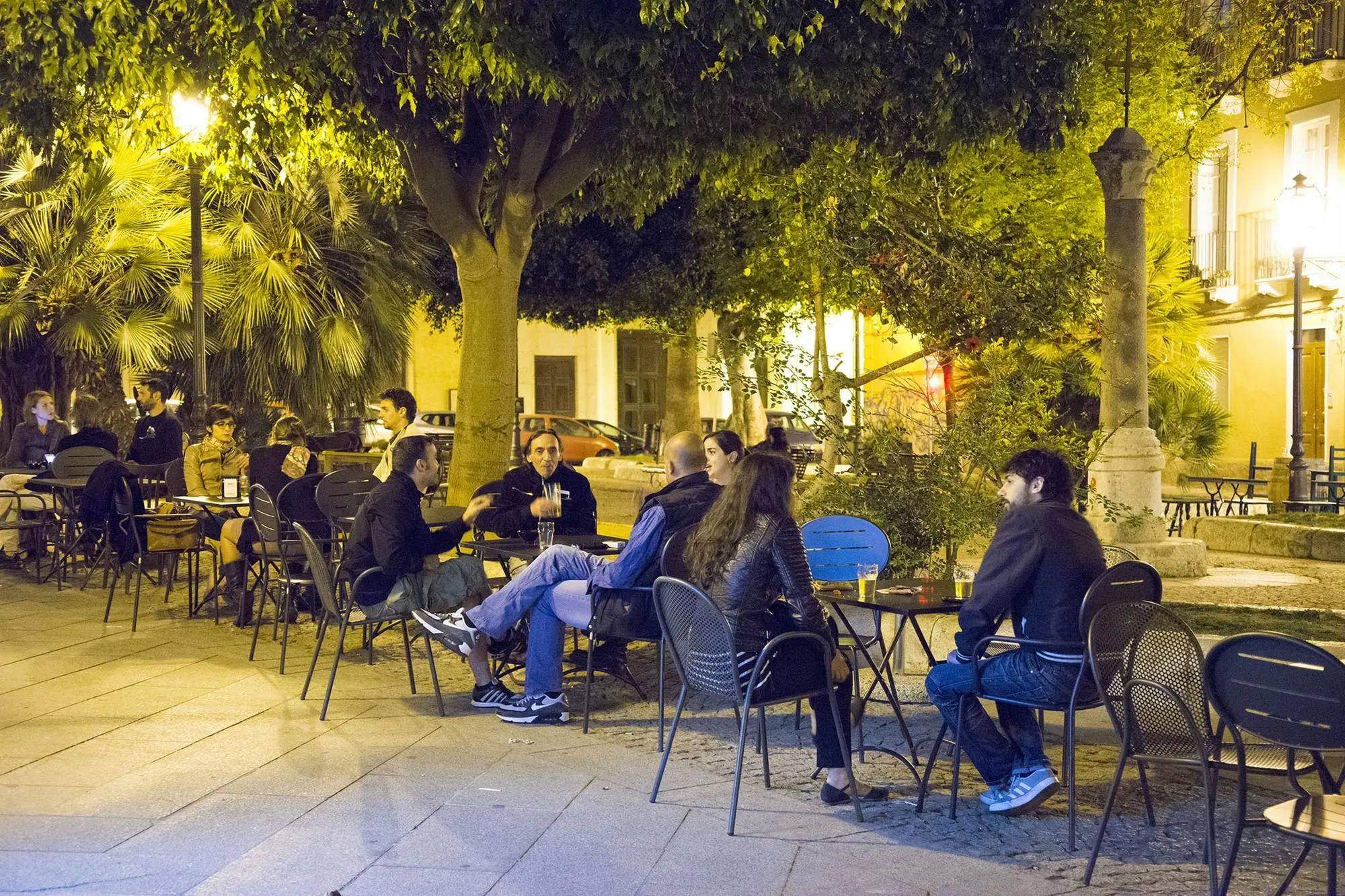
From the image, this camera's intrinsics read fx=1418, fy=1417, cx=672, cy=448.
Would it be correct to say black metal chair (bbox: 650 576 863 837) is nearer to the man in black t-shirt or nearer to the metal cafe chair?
the metal cafe chair

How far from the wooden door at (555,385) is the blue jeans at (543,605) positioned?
3485 centimetres

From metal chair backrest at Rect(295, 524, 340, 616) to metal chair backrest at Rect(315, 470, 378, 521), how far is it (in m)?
1.49

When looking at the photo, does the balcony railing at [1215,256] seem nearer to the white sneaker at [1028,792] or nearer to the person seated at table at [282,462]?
the person seated at table at [282,462]

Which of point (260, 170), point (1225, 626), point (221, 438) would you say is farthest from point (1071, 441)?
point (260, 170)

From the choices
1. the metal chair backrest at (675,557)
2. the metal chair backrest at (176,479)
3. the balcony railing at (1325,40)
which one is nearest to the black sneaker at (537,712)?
the metal chair backrest at (675,557)

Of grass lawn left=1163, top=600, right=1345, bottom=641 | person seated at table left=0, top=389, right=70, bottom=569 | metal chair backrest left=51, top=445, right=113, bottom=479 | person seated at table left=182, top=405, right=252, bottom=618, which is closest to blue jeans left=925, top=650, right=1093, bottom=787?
grass lawn left=1163, top=600, right=1345, bottom=641

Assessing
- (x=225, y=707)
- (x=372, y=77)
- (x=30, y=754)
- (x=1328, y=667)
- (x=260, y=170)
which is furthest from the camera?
(x=260, y=170)

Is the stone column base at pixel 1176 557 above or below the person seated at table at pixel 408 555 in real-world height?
below

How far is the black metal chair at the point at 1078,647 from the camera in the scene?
15.8ft

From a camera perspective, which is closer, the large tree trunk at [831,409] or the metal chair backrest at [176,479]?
the large tree trunk at [831,409]

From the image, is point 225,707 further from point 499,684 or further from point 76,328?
point 76,328

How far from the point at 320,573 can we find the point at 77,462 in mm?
5703

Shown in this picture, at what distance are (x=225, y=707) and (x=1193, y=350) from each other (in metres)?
16.5

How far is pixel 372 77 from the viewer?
32.8 feet
